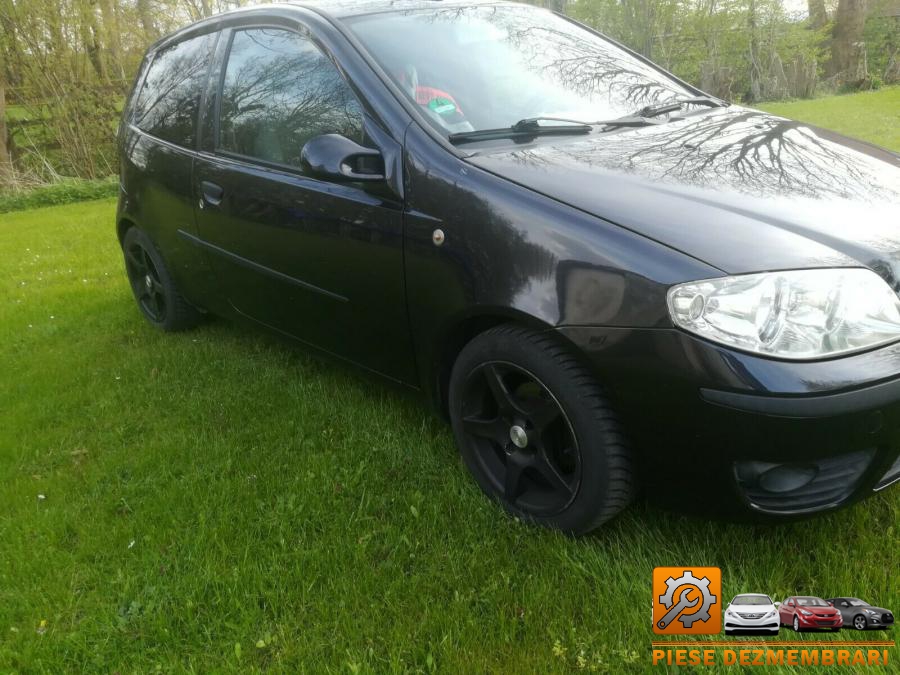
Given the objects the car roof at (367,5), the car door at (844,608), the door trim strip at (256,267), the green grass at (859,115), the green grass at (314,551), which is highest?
the car roof at (367,5)

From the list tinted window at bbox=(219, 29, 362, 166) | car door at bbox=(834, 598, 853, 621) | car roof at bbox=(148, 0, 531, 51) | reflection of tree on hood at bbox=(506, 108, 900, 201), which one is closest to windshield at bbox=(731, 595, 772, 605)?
car door at bbox=(834, 598, 853, 621)

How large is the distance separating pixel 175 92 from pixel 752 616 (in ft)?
11.2

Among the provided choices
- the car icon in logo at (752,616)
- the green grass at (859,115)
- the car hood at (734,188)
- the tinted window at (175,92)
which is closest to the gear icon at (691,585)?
the car icon in logo at (752,616)

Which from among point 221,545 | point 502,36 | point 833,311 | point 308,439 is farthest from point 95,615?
point 502,36

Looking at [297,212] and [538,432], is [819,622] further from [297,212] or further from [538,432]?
[297,212]

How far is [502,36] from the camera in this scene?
9.46 ft

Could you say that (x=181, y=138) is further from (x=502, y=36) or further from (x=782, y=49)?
(x=782, y=49)

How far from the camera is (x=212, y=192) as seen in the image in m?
3.17

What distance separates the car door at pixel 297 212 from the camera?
2447 mm

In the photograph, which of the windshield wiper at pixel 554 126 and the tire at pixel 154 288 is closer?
the windshield wiper at pixel 554 126

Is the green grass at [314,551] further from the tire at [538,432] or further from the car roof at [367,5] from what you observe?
the car roof at [367,5]

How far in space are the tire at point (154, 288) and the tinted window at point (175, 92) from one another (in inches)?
25.3

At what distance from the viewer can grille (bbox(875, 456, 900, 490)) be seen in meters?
1.80

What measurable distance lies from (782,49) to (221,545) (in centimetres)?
2014
